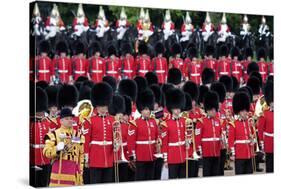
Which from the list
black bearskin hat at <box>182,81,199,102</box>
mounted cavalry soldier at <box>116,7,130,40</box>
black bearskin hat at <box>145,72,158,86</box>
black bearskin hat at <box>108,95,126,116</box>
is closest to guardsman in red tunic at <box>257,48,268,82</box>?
black bearskin hat at <box>182,81,199,102</box>

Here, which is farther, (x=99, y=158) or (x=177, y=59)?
(x=177, y=59)

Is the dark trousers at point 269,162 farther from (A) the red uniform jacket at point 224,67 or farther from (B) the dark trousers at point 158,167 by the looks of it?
(B) the dark trousers at point 158,167

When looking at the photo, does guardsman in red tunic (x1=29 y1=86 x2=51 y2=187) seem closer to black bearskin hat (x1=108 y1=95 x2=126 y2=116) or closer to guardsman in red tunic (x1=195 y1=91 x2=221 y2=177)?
black bearskin hat (x1=108 y1=95 x2=126 y2=116)

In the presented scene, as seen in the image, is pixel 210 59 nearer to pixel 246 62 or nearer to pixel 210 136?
pixel 246 62

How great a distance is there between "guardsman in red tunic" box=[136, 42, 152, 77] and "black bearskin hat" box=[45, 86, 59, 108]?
4.99ft

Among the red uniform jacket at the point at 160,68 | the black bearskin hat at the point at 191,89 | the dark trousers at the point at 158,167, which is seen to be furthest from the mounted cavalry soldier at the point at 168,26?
the dark trousers at the point at 158,167

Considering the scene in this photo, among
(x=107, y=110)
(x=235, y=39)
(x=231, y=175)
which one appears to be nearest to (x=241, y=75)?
(x=235, y=39)

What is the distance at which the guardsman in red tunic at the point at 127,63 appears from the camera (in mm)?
12508

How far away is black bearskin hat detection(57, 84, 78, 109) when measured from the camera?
11.9 m

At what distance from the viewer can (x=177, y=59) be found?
42.8 ft

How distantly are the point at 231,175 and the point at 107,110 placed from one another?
2.69 metres

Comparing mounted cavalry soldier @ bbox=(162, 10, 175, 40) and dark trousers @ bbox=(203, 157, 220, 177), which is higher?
mounted cavalry soldier @ bbox=(162, 10, 175, 40)

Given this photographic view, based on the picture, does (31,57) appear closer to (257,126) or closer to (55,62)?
(55,62)

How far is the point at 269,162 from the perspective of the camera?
1392cm
